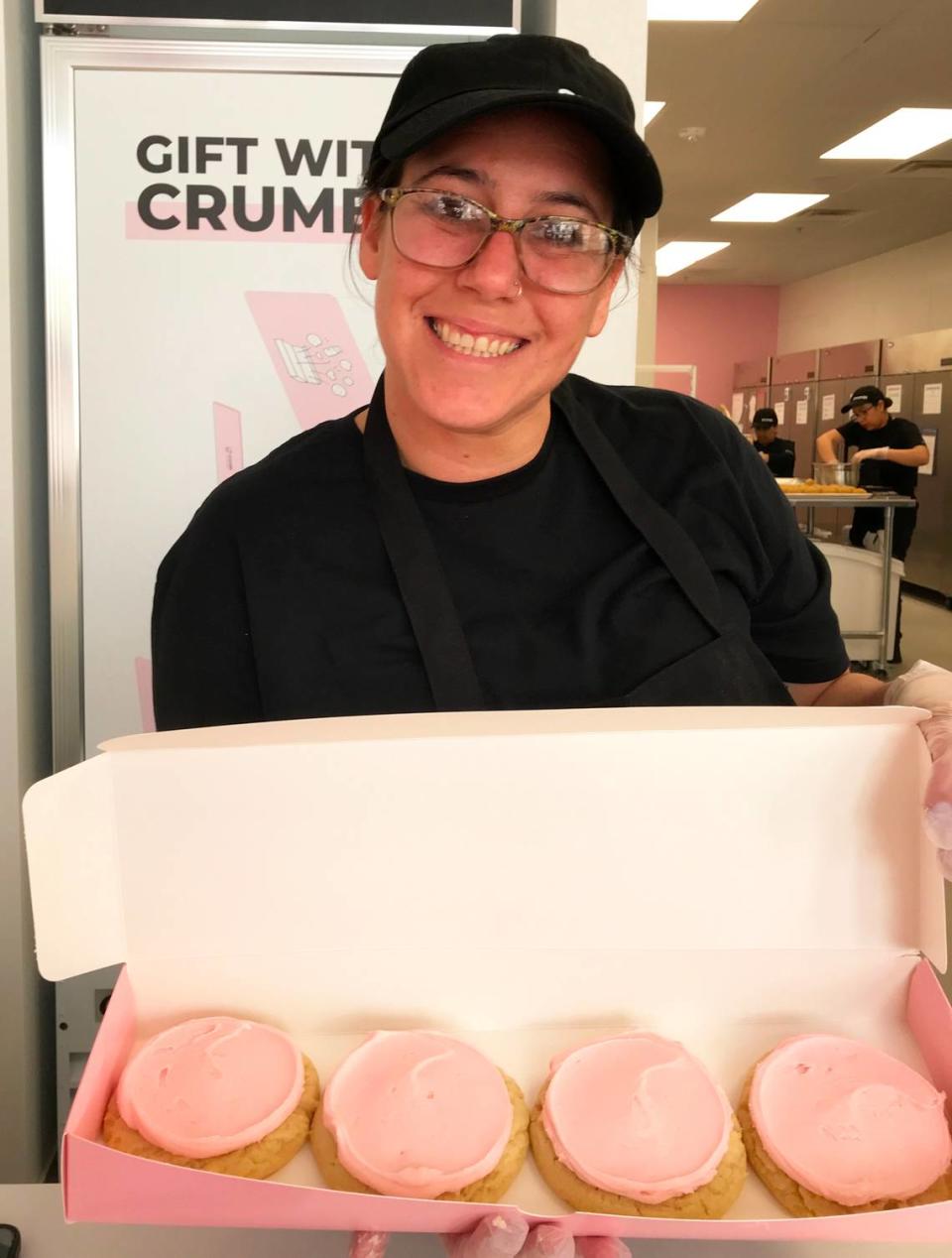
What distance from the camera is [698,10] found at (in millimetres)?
4152

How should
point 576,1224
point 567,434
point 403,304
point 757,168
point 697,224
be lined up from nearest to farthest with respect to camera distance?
point 576,1224 → point 403,304 → point 567,434 → point 757,168 → point 697,224

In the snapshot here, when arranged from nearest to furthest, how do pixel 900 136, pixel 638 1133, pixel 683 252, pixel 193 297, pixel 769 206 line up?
pixel 638 1133, pixel 193 297, pixel 900 136, pixel 769 206, pixel 683 252

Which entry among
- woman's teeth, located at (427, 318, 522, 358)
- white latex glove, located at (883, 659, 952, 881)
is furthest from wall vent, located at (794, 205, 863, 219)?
white latex glove, located at (883, 659, 952, 881)

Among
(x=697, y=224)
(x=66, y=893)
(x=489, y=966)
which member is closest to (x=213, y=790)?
(x=66, y=893)

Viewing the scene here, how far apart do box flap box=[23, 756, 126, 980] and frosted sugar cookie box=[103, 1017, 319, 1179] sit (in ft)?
0.27

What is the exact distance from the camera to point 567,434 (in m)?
1.12

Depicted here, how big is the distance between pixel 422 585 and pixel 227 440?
97 centimetres

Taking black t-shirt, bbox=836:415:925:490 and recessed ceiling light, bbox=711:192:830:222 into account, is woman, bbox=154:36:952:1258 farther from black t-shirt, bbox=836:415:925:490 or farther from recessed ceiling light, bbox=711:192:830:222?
recessed ceiling light, bbox=711:192:830:222

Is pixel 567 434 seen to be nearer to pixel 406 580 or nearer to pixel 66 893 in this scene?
pixel 406 580

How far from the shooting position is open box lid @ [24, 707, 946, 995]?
733mm

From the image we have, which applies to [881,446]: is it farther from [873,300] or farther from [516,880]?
[516,880]

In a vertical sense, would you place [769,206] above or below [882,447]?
above

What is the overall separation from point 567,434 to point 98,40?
1.21 meters

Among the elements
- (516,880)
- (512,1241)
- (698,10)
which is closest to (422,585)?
(516,880)
